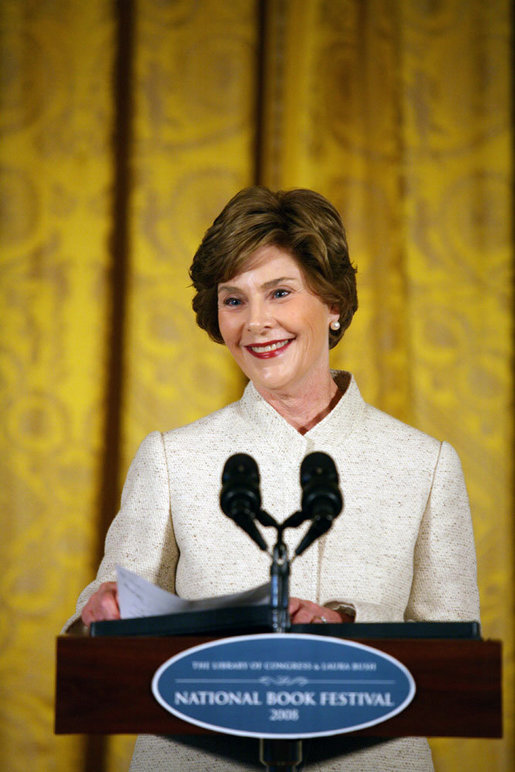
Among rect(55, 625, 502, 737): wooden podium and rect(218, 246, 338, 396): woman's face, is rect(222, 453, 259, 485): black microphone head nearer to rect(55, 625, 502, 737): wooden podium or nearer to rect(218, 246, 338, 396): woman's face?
rect(55, 625, 502, 737): wooden podium

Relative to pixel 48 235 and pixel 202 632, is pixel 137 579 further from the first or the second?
pixel 48 235

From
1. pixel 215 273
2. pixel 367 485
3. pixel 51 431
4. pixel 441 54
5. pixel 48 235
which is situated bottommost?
pixel 367 485

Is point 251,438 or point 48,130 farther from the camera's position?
point 48,130

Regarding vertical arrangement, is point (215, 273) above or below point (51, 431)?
above

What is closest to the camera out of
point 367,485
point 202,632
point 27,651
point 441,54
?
point 202,632

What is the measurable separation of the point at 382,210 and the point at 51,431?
3.37 ft

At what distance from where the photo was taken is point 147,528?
1582mm

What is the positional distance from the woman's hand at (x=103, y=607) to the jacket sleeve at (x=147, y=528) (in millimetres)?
211

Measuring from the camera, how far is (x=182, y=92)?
8.14 feet

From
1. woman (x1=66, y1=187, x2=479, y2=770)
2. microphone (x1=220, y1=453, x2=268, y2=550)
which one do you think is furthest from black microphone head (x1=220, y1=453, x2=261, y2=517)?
woman (x1=66, y1=187, x2=479, y2=770)

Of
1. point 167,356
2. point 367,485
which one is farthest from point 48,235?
point 367,485

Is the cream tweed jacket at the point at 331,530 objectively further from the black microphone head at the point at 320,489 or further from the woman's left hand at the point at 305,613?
the black microphone head at the point at 320,489

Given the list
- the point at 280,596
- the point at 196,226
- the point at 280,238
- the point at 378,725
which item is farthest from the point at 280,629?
the point at 196,226

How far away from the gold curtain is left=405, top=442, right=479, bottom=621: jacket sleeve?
82 cm
